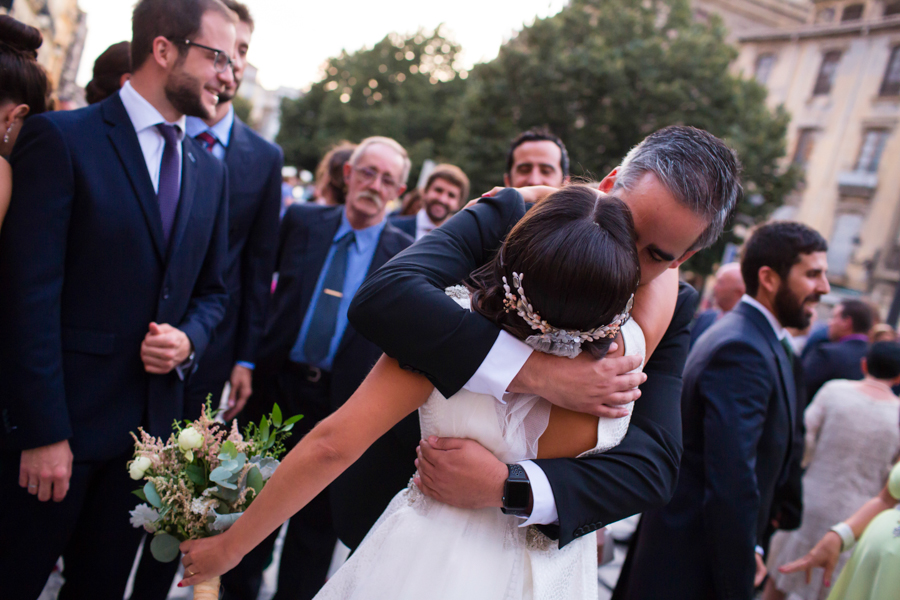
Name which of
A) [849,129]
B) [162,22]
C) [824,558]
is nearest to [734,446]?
[824,558]

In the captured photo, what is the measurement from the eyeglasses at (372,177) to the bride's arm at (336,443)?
7.81 feet

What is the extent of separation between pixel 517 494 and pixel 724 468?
1.56 metres

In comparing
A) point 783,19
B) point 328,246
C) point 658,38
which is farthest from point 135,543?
point 783,19

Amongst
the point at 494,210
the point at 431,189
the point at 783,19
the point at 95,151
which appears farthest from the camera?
the point at 783,19

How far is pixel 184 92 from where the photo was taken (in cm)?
228

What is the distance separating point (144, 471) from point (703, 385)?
7.80 feet

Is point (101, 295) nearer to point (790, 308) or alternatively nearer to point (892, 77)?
point (790, 308)

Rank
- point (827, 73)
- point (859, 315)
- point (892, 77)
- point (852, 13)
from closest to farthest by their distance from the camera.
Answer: point (859, 315) → point (892, 77) → point (827, 73) → point (852, 13)

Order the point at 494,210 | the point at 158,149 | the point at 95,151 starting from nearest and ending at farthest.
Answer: the point at 494,210
the point at 95,151
the point at 158,149

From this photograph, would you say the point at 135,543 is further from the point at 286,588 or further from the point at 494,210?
the point at 494,210

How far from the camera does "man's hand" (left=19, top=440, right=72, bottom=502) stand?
1962 mm

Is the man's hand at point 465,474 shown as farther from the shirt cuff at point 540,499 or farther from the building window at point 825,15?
the building window at point 825,15

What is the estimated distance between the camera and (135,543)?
7.70 ft

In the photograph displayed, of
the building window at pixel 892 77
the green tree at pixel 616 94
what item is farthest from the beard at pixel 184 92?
the building window at pixel 892 77
